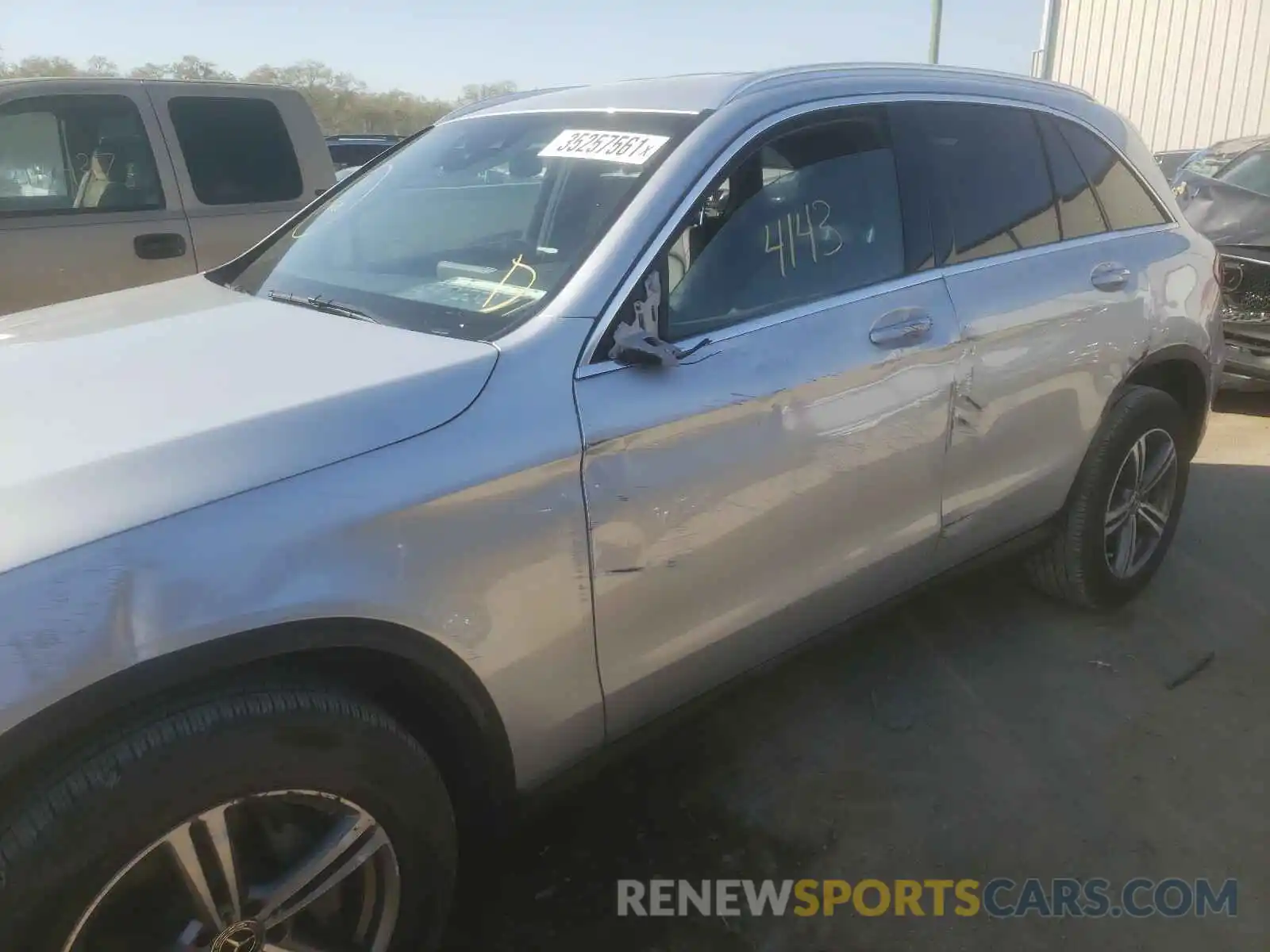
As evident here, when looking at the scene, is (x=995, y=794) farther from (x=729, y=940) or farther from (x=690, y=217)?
(x=690, y=217)

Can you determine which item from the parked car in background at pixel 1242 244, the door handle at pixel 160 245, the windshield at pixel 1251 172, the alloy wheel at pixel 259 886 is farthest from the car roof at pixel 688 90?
the windshield at pixel 1251 172

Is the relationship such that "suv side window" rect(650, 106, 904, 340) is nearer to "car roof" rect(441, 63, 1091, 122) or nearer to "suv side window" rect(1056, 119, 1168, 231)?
"car roof" rect(441, 63, 1091, 122)

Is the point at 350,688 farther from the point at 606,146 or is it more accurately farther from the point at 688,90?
the point at 688,90

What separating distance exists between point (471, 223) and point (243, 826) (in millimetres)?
1582

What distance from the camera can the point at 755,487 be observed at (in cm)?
224

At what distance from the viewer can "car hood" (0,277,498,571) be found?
1500mm

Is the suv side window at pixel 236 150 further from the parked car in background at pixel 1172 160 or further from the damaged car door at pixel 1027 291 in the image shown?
the parked car in background at pixel 1172 160

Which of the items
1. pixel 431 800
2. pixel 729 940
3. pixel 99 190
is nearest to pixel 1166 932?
pixel 729 940

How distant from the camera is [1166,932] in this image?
2320 millimetres

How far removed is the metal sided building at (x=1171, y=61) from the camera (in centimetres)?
1462

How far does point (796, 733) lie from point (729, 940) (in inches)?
33.0

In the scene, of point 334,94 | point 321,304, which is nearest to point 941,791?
point 321,304

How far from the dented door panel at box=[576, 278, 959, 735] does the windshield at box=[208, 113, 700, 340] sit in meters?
0.36

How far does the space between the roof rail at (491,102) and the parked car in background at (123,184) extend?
2.54 m
